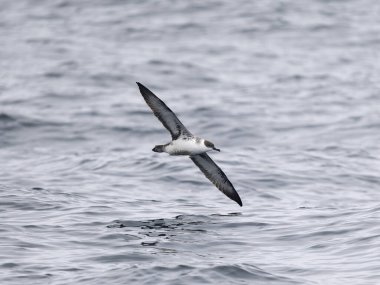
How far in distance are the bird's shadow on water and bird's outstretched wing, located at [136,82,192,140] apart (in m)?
1.20

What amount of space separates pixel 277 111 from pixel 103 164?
5.46m

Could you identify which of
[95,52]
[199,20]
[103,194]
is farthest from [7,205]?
[199,20]

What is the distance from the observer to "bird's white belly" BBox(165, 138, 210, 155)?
40.9 ft

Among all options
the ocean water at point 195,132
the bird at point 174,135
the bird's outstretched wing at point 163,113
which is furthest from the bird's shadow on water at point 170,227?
the bird's outstretched wing at point 163,113

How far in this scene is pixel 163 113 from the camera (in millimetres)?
12211

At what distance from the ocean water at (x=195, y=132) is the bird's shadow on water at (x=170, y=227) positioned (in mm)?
38

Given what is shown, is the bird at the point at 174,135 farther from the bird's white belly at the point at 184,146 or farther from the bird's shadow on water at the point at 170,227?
the bird's shadow on water at the point at 170,227

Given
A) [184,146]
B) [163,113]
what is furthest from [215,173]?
[163,113]

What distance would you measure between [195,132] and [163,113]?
7.48 metres

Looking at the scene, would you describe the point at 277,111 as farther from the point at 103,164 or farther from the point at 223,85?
the point at 103,164

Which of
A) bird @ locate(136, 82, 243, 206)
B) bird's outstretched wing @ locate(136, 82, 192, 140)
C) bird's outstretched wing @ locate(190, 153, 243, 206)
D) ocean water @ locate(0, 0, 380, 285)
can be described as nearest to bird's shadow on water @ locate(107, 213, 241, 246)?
ocean water @ locate(0, 0, 380, 285)

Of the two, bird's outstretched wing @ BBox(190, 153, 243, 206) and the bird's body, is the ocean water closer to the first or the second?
bird's outstretched wing @ BBox(190, 153, 243, 206)

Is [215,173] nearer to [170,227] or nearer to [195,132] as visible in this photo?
[170,227]

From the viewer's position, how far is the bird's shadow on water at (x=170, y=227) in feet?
39.2
